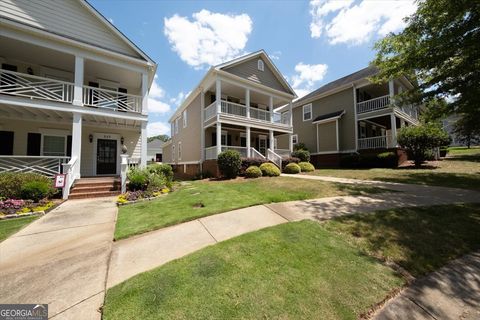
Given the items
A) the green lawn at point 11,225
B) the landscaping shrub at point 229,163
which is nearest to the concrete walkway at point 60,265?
the green lawn at point 11,225

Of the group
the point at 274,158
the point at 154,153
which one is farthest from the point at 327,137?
the point at 154,153

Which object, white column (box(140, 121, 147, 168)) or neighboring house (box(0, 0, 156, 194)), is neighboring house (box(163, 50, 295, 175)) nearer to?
white column (box(140, 121, 147, 168))

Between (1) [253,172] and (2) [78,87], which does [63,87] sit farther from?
(1) [253,172]

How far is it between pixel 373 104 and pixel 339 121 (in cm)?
307

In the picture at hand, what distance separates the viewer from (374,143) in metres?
17.5

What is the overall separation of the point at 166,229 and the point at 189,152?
1470cm

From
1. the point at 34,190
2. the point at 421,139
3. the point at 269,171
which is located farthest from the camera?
the point at 421,139

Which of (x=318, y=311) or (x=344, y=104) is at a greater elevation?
(x=344, y=104)

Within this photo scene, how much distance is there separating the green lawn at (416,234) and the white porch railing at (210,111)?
1154 cm

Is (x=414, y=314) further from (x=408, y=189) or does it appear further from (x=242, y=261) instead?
(x=408, y=189)

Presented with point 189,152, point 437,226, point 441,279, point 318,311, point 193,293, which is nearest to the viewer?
point 318,311

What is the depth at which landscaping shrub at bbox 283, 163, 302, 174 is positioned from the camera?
14.6 meters

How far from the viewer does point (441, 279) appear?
2832 millimetres

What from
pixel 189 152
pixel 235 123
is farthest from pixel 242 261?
pixel 189 152
